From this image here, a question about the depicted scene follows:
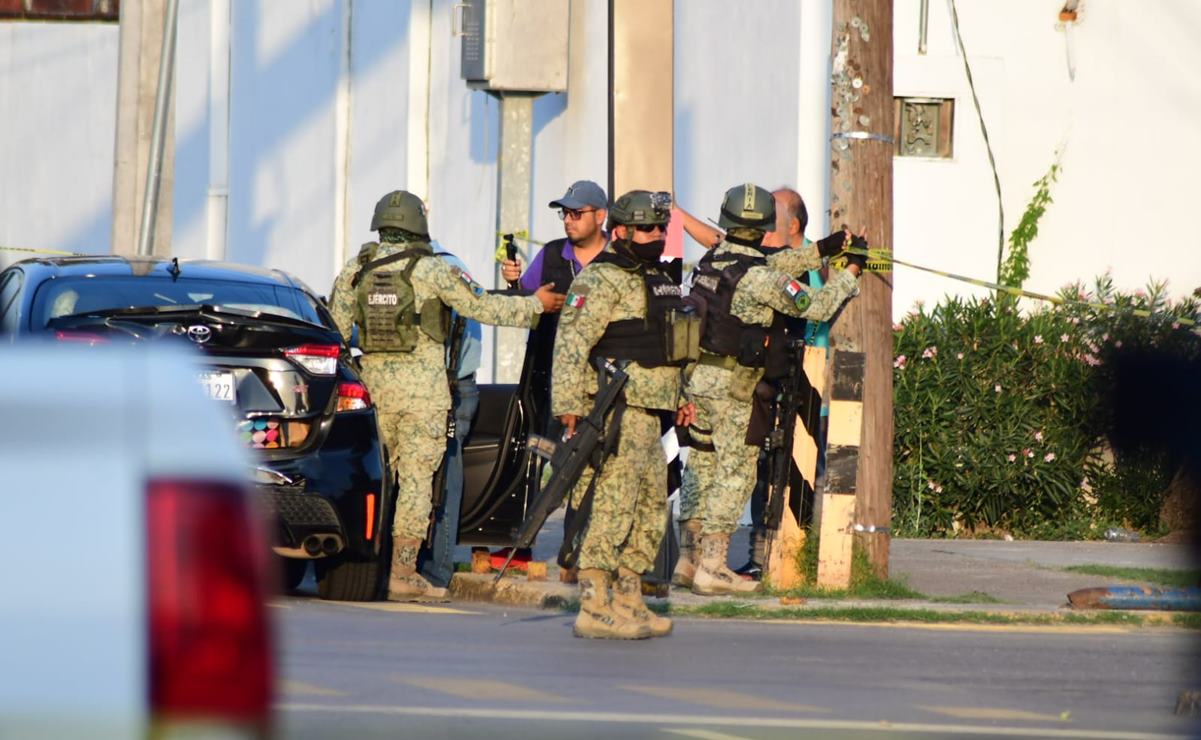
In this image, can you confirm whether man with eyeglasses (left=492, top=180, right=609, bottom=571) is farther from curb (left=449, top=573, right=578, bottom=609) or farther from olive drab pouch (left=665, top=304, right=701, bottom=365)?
olive drab pouch (left=665, top=304, right=701, bottom=365)

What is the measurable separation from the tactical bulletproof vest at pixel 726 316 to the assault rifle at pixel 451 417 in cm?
124

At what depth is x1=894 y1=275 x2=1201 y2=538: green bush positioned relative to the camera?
14891 mm

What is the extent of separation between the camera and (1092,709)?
8102 millimetres

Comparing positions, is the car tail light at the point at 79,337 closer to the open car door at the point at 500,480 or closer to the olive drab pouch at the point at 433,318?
the olive drab pouch at the point at 433,318

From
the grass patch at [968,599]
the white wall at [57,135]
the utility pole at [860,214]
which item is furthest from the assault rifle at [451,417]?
the white wall at [57,135]

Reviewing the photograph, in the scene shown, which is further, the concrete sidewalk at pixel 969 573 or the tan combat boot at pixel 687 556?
the tan combat boot at pixel 687 556

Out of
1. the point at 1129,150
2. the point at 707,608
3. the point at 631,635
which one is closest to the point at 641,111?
the point at 1129,150

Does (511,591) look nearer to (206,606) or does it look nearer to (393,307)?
(393,307)

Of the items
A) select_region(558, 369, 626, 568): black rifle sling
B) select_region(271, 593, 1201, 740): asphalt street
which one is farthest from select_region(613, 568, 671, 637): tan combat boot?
select_region(558, 369, 626, 568): black rifle sling

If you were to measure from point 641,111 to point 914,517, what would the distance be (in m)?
3.99

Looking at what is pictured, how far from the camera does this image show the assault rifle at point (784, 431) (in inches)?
467

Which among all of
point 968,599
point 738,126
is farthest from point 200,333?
point 738,126

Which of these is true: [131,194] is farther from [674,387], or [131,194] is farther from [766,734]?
[766,734]

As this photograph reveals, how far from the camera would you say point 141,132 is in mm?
23938
